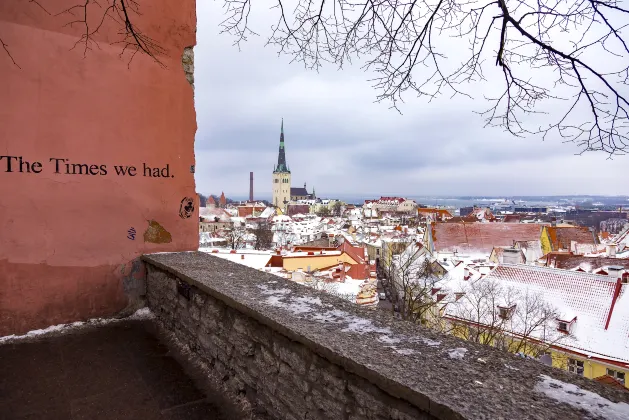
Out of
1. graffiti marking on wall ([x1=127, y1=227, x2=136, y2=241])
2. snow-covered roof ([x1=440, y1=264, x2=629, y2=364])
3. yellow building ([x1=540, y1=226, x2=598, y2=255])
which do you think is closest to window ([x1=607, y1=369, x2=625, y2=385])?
snow-covered roof ([x1=440, y1=264, x2=629, y2=364])

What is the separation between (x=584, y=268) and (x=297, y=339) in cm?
1932

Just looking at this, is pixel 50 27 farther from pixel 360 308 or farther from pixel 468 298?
pixel 468 298

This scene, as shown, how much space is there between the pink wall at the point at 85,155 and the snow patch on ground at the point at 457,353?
10.0 ft

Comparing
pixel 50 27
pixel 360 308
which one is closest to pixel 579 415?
pixel 360 308

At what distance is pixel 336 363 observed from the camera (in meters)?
1.51

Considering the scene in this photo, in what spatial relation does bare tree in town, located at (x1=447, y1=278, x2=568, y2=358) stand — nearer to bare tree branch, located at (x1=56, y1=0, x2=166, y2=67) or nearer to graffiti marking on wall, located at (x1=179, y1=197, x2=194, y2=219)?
graffiti marking on wall, located at (x1=179, y1=197, x2=194, y2=219)

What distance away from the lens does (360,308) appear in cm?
217

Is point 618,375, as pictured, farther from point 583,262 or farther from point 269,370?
point 269,370

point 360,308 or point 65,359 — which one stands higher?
point 360,308

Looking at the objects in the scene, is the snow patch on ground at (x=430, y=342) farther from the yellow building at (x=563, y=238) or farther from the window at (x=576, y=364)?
the yellow building at (x=563, y=238)

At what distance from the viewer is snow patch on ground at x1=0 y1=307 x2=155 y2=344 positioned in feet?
10.0

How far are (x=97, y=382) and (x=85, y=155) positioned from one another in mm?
1932

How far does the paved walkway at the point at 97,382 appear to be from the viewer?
2113 mm

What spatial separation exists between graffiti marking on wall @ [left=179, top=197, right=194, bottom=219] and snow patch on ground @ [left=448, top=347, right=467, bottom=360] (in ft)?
10.1
